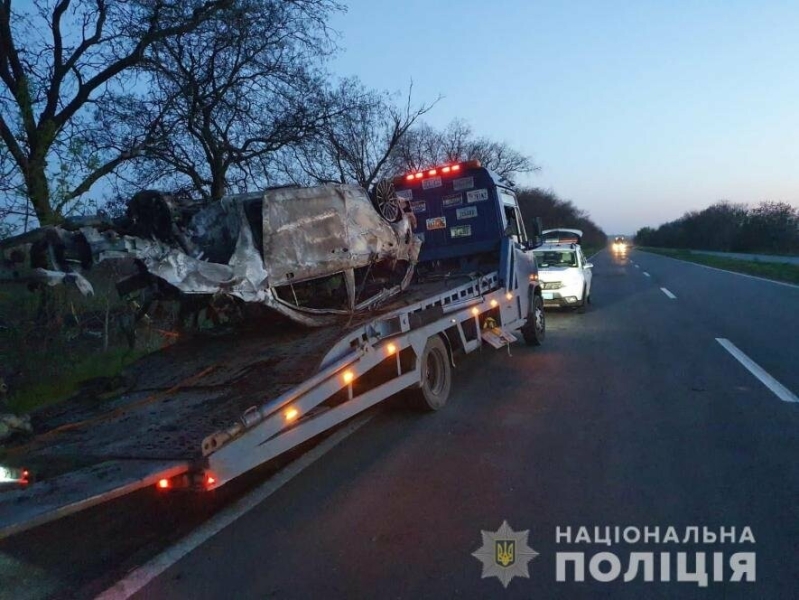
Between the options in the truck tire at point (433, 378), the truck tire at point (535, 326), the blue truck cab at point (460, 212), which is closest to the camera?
the truck tire at point (433, 378)

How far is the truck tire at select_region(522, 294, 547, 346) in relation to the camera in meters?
11.9

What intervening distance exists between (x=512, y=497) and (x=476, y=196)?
667 centimetres

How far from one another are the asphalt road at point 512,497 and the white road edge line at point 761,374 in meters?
0.11

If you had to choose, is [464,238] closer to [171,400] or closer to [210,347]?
[210,347]

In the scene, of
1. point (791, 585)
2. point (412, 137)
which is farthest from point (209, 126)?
point (412, 137)

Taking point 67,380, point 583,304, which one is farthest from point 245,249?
point 583,304

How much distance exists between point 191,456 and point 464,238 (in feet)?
25.1

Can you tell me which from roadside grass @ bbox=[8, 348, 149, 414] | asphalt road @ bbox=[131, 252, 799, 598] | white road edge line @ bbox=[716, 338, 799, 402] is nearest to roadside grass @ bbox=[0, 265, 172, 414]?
roadside grass @ bbox=[8, 348, 149, 414]

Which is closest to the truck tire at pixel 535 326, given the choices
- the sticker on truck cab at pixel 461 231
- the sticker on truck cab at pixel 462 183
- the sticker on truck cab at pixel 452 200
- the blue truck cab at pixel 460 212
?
the blue truck cab at pixel 460 212

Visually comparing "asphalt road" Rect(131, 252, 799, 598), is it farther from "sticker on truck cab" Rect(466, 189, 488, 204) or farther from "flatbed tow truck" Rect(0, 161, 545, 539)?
"sticker on truck cab" Rect(466, 189, 488, 204)

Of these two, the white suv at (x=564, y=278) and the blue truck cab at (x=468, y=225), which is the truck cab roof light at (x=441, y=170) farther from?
the white suv at (x=564, y=278)

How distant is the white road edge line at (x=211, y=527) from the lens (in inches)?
152

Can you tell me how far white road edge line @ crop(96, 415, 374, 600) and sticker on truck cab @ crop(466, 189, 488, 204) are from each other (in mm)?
5374

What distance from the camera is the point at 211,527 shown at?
465cm
